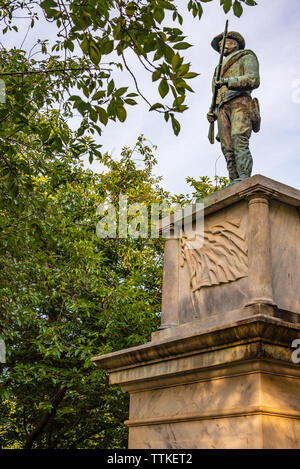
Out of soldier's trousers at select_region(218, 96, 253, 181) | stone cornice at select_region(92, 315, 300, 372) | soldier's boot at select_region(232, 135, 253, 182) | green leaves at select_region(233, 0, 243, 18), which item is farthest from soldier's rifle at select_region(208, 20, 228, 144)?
stone cornice at select_region(92, 315, 300, 372)

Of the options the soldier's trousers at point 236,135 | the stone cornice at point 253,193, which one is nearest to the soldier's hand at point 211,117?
the soldier's trousers at point 236,135

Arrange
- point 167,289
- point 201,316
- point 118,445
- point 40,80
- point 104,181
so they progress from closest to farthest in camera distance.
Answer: point 201,316, point 167,289, point 40,80, point 118,445, point 104,181

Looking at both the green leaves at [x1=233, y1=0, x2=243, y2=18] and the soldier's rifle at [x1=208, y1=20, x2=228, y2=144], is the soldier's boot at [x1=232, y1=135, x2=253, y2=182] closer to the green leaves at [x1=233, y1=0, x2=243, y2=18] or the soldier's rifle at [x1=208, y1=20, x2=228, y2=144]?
A: the soldier's rifle at [x1=208, y1=20, x2=228, y2=144]

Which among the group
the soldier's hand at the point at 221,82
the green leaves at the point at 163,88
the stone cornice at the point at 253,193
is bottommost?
the stone cornice at the point at 253,193

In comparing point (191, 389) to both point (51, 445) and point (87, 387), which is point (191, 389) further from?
point (51, 445)

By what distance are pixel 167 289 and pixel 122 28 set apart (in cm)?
275

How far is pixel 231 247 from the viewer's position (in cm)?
522

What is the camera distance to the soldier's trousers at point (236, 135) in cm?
570

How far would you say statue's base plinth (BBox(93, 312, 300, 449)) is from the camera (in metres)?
4.12

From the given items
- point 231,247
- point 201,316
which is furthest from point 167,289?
point 231,247

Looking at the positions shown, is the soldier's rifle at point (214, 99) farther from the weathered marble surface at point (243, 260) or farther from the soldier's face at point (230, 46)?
the weathered marble surface at point (243, 260)

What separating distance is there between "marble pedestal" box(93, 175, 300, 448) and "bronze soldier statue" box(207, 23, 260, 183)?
650mm

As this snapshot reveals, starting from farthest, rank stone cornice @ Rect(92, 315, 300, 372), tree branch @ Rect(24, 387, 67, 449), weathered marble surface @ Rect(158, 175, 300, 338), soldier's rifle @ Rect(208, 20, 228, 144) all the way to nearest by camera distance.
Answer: tree branch @ Rect(24, 387, 67, 449) < soldier's rifle @ Rect(208, 20, 228, 144) < weathered marble surface @ Rect(158, 175, 300, 338) < stone cornice @ Rect(92, 315, 300, 372)

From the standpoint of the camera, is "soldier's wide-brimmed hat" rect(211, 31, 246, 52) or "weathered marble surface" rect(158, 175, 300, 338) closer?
"weathered marble surface" rect(158, 175, 300, 338)
